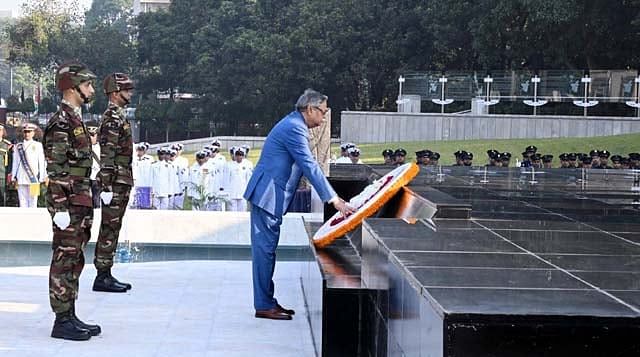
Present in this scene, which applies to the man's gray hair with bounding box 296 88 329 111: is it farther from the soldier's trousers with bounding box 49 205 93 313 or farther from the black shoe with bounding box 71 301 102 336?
the black shoe with bounding box 71 301 102 336

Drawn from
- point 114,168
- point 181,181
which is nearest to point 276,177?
point 114,168

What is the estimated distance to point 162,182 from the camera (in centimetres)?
1545

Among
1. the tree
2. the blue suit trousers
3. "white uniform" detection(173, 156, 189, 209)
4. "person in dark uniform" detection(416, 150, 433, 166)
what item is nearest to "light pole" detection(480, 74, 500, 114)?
"white uniform" detection(173, 156, 189, 209)

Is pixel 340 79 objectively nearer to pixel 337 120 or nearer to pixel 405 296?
pixel 337 120

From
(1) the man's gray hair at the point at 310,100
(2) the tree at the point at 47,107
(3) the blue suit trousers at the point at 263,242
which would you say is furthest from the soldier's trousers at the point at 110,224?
(2) the tree at the point at 47,107

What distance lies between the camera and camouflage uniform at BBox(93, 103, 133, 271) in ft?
24.4

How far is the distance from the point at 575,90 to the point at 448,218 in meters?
26.5

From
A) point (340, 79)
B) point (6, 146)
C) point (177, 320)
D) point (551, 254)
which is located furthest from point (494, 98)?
point (551, 254)

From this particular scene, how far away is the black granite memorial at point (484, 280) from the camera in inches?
108

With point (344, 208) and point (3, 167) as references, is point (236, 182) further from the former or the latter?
point (344, 208)

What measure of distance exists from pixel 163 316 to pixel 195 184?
9.38m

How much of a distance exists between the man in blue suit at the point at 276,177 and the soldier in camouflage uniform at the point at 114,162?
1503 millimetres

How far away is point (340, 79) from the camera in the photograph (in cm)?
3950

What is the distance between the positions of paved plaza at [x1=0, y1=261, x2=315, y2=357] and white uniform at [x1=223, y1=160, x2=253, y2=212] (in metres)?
5.98
